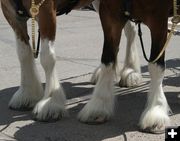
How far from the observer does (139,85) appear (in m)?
5.23

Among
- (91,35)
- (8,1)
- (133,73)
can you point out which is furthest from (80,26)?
(8,1)

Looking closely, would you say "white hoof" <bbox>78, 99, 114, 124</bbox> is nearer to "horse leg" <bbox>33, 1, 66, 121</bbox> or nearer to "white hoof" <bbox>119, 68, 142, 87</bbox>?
"horse leg" <bbox>33, 1, 66, 121</bbox>

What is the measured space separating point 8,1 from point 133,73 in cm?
160

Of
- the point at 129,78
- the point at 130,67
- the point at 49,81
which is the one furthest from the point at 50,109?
the point at 130,67

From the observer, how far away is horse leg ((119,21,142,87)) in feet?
17.0

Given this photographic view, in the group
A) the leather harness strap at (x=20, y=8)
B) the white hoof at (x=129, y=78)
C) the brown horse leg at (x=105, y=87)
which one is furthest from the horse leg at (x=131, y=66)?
the leather harness strap at (x=20, y=8)

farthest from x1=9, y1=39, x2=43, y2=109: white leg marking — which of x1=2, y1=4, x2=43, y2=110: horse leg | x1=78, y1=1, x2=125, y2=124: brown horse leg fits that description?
x1=78, y1=1, x2=125, y2=124: brown horse leg

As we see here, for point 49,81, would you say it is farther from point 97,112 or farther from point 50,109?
point 97,112

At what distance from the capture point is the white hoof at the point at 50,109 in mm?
4156

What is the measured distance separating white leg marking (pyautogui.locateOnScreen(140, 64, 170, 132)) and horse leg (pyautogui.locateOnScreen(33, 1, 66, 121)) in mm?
747

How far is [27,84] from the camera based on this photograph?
4547mm

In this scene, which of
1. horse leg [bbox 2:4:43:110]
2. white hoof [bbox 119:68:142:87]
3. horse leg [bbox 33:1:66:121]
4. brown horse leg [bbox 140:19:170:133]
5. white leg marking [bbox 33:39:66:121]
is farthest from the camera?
white hoof [bbox 119:68:142:87]

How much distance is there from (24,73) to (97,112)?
864mm

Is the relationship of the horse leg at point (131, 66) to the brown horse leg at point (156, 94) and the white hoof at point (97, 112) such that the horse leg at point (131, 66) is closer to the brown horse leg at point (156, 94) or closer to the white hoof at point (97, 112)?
the white hoof at point (97, 112)
